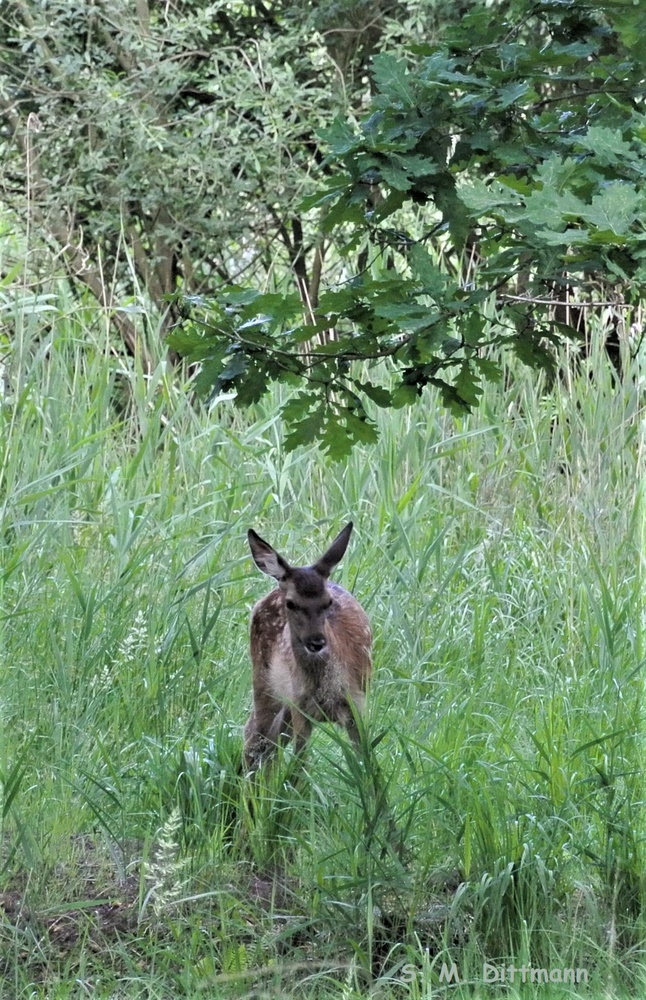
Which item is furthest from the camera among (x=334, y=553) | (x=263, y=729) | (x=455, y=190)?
(x=263, y=729)

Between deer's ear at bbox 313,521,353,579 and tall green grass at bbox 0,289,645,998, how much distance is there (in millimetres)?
506

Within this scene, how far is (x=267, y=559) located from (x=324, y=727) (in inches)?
20.8

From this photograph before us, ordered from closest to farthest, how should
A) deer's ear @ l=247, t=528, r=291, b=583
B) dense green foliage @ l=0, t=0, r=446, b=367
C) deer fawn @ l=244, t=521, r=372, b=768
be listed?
1. deer's ear @ l=247, t=528, r=291, b=583
2. deer fawn @ l=244, t=521, r=372, b=768
3. dense green foliage @ l=0, t=0, r=446, b=367

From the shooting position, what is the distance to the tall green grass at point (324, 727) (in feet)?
10.2

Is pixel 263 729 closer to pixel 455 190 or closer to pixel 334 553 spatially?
pixel 334 553

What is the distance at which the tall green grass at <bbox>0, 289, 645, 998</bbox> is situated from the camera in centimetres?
312

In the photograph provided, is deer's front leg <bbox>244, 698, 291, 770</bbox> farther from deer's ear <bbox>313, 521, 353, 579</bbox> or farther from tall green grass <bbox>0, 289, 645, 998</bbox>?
deer's ear <bbox>313, 521, 353, 579</bbox>

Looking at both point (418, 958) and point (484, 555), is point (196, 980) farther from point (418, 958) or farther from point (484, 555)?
point (484, 555)

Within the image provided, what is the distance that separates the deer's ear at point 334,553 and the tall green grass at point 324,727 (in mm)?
506

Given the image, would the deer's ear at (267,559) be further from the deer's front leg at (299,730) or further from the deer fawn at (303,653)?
the deer's front leg at (299,730)

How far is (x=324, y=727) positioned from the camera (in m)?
3.48

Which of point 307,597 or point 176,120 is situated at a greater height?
point 176,120

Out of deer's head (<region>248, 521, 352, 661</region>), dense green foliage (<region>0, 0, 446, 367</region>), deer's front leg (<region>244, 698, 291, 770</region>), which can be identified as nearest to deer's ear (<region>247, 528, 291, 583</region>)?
deer's head (<region>248, 521, 352, 661</region>)

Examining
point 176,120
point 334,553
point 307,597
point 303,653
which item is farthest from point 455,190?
point 176,120
